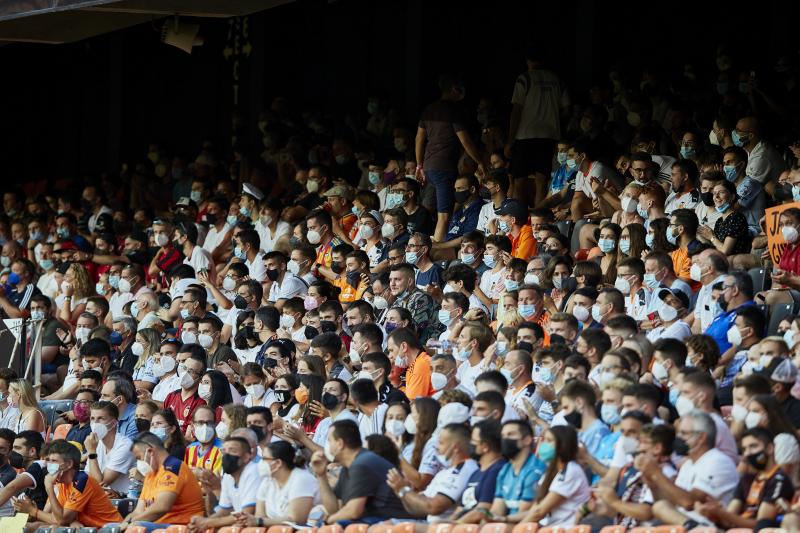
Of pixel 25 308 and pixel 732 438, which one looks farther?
pixel 25 308

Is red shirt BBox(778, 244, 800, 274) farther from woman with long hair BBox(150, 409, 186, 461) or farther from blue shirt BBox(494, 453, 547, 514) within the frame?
woman with long hair BBox(150, 409, 186, 461)

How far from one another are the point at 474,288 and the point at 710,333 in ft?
8.91

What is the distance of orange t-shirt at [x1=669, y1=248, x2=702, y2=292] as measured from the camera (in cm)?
1202

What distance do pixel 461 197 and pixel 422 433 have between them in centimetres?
546

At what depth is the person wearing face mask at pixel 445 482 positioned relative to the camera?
9.58 meters

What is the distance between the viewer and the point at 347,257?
14484mm

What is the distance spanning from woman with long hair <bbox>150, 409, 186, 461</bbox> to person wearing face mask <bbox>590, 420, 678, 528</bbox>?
3.84m

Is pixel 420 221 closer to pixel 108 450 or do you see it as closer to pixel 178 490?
pixel 108 450

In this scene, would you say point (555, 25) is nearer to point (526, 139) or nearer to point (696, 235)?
point (526, 139)

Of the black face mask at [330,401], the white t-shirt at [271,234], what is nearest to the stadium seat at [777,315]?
the black face mask at [330,401]

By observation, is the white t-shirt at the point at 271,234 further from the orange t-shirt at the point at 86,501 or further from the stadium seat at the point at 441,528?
the stadium seat at the point at 441,528

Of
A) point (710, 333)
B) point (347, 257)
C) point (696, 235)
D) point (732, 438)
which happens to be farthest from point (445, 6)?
point (732, 438)

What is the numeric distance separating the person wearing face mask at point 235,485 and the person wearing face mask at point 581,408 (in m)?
2.14

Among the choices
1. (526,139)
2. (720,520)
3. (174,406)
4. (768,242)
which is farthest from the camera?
(526,139)
